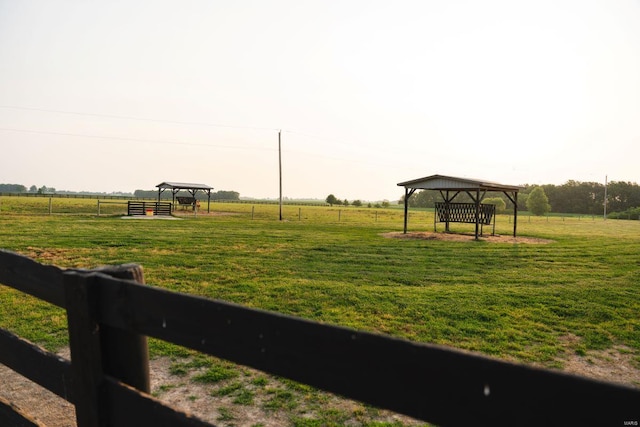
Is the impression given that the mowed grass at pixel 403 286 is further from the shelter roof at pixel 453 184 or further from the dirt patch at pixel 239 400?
the shelter roof at pixel 453 184

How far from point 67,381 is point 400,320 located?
207 inches

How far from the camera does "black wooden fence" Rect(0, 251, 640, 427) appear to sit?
1.01m

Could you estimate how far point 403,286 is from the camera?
30.3ft

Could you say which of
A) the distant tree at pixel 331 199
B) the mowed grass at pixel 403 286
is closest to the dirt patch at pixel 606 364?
the mowed grass at pixel 403 286

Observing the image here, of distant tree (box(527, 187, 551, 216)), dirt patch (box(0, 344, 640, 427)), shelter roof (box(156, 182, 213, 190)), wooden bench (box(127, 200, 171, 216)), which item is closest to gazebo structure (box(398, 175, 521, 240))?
dirt patch (box(0, 344, 640, 427))

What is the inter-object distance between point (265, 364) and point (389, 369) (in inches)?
17.9

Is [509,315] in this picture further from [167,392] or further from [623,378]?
[167,392]

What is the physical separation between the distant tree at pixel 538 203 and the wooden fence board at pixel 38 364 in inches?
3923

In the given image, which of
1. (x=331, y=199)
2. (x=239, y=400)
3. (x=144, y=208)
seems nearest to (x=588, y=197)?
(x=331, y=199)

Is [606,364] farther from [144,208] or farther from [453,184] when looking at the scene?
[144,208]

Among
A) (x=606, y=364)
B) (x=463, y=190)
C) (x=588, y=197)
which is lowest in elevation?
(x=606, y=364)

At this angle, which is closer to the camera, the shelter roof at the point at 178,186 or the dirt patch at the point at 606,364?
the dirt patch at the point at 606,364

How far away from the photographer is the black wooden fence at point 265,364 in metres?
1.01

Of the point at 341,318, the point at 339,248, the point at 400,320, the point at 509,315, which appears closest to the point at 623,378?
the point at 509,315
